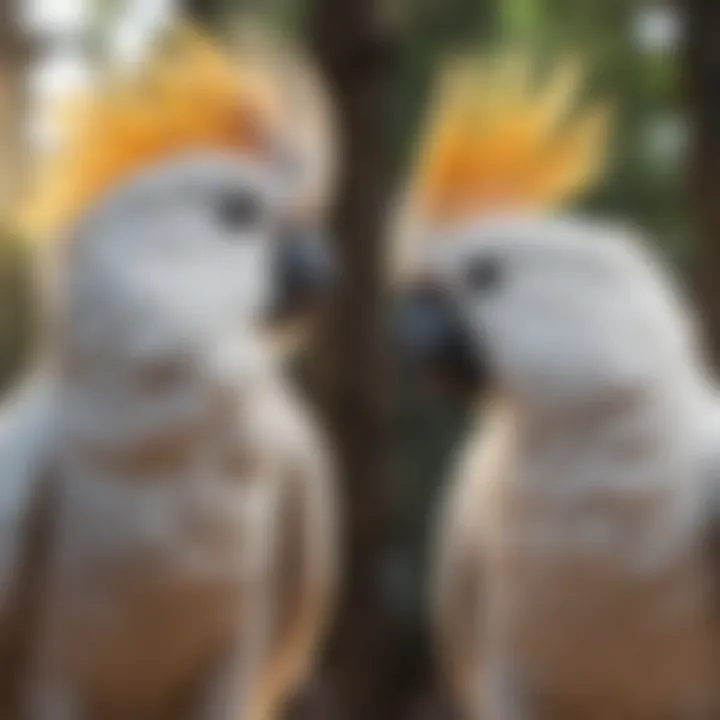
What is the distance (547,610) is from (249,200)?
0.30 meters

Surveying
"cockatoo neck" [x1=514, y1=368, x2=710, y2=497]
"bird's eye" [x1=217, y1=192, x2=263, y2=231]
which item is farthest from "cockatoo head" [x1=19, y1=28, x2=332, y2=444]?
"cockatoo neck" [x1=514, y1=368, x2=710, y2=497]

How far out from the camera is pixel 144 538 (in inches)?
30.7

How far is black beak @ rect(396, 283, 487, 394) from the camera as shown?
2.58 feet

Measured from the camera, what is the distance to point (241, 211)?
79 cm

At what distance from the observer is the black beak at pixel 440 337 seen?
787 millimetres

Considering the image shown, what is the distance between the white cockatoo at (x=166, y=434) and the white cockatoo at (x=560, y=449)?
0.08 m

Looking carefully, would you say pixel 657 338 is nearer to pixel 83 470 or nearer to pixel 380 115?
pixel 380 115

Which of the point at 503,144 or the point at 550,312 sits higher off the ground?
the point at 503,144

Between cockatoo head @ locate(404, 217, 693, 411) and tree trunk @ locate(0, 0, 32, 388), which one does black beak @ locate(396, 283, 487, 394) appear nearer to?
cockatoo head @ locate(404, 217, 693, 411)

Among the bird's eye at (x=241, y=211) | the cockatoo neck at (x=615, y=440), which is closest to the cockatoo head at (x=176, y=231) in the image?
the bird's eye at (x=241, y=211)

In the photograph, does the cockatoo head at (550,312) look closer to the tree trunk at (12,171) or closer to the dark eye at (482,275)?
the dark eye at (482,275)

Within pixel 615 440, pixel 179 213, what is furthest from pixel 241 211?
pixel 615 440

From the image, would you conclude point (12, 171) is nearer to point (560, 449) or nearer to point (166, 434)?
point (166, 434)

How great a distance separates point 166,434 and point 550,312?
236 mm
